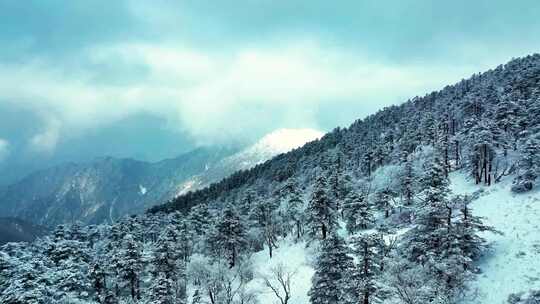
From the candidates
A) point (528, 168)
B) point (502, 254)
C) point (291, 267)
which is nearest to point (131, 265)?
point (291, 267)

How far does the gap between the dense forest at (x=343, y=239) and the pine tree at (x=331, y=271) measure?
0.39ft

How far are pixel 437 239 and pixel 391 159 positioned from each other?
81445 mm

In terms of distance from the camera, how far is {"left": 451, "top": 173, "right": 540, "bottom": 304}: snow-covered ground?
39312 millimetres

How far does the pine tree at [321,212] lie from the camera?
251ft

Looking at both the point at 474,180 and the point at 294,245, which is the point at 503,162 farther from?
the point at 294,245

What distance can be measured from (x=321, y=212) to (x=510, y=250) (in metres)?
36.2

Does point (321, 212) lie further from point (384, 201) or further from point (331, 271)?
point (331, 271)

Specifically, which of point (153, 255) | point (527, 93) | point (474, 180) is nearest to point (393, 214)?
point (474, 180)

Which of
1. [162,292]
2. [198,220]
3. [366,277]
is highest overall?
[366,277]

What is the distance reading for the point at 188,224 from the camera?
105 m

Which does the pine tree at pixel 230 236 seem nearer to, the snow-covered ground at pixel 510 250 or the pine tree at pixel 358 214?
the pine tree at pixel 358 214

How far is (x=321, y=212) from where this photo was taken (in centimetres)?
7688

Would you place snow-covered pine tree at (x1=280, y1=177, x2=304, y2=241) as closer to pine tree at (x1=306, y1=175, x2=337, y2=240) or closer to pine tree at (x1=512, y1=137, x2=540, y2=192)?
pine tree at (x1=306, y1=175, x2=337, y2=240)

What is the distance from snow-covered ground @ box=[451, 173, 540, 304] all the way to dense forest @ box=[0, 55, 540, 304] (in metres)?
1.53
